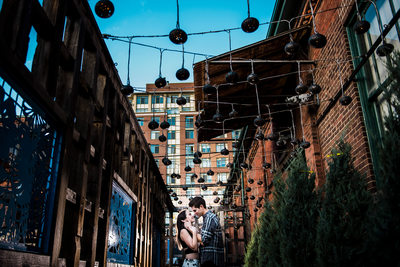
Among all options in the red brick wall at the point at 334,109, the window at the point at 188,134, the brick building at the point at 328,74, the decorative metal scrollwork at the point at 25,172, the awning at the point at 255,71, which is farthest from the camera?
the window at the point at 188,134

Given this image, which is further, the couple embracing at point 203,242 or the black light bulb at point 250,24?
→ the black light bulb at point 250,24

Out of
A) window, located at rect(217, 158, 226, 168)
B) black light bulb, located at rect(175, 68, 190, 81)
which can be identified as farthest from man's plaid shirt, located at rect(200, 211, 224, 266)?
window, located at rect(217, 158, 226, 168)

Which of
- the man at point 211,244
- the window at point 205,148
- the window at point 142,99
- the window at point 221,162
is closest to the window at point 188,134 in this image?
the window at point 205,148

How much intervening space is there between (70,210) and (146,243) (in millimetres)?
5185

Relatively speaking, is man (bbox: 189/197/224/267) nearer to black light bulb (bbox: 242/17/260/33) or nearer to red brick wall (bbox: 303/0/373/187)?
red brick wall (bbox: 303/0/373/187)

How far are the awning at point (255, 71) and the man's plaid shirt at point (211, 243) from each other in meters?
3.17

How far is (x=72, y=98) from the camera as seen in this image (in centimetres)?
388

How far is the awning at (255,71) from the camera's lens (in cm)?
743

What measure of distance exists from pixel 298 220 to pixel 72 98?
3.50m

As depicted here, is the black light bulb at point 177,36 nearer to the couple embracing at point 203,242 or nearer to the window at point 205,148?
the couple embracing at point 203,242

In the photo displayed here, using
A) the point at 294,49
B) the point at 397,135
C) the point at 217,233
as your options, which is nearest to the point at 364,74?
the point at 294,49

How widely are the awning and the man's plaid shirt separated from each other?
317 cm

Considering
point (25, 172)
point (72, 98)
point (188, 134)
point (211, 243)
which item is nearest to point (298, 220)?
point (211, 243)

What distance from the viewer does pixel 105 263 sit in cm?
510
